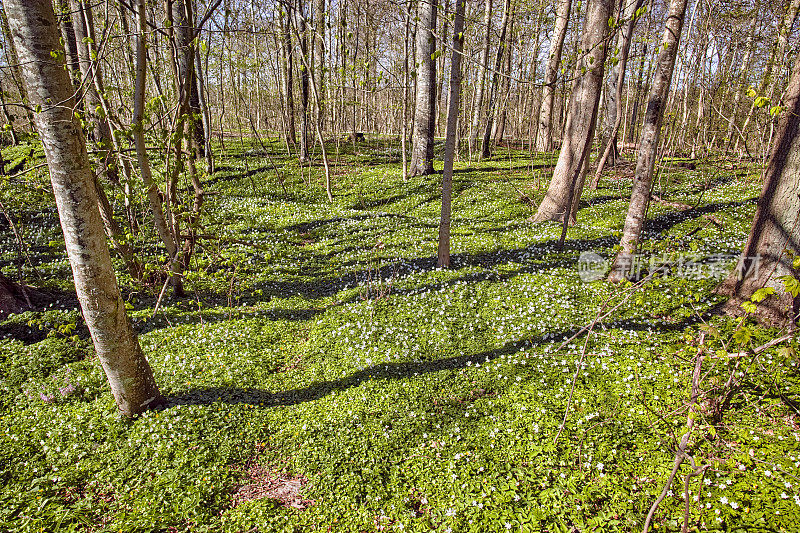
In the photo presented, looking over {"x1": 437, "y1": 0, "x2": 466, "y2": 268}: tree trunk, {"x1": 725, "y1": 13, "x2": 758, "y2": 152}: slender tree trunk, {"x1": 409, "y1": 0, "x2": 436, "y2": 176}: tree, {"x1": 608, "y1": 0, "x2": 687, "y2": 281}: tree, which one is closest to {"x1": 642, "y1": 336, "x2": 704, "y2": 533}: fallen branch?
{"x1": 608, "y1": 0, "x2": 687, "y2": 281}: tree

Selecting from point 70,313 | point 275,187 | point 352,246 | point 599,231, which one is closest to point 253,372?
point 70,313

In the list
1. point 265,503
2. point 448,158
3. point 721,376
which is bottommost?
point 265,503

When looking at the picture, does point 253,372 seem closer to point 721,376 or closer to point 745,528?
point 745,528

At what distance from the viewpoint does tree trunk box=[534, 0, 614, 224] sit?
995 cm

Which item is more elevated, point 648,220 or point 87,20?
point 87,20

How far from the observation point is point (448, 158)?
902cm

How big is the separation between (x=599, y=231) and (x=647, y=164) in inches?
172

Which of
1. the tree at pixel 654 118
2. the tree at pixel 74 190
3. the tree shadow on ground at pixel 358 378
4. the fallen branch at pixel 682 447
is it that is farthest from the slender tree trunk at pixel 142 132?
the tree at pixel 654 118

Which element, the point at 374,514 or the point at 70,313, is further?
the point at 70,313

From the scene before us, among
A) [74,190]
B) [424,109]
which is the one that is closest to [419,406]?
[74,190]

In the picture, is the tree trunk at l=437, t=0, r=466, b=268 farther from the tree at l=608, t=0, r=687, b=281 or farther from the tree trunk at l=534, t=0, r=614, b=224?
the tree at l=608, t=0, r=687, b=281

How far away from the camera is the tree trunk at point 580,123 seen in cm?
995

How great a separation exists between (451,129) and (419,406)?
6261mm

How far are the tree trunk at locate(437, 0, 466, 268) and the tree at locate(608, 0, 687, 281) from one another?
365 centimetres
